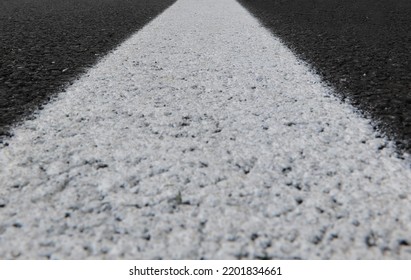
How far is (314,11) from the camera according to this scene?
5137 millimetres

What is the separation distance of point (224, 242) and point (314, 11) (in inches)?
185

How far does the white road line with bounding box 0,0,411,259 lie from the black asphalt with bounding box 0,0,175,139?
160 mm

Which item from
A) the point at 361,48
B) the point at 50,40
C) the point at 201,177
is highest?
the point at 50,40

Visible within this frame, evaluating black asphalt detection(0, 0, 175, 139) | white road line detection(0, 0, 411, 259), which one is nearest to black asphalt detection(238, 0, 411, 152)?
white road line detection(0, 0, 411, 259)

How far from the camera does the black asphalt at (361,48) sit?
1790mm

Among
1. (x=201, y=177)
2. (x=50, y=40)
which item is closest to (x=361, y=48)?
(x=201, y=177)

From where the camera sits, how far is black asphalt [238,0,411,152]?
179cm

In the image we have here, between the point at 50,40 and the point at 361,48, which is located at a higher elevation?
the point at 50,40

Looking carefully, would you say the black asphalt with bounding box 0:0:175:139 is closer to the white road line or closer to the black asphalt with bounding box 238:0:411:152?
the white road line

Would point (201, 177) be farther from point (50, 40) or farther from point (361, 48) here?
point (50, 40)

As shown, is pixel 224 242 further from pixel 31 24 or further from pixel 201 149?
pixel 31 24

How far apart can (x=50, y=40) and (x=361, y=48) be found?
7.63 feet

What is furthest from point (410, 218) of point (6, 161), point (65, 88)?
point (65, 88)

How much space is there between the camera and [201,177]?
1.28 metres
